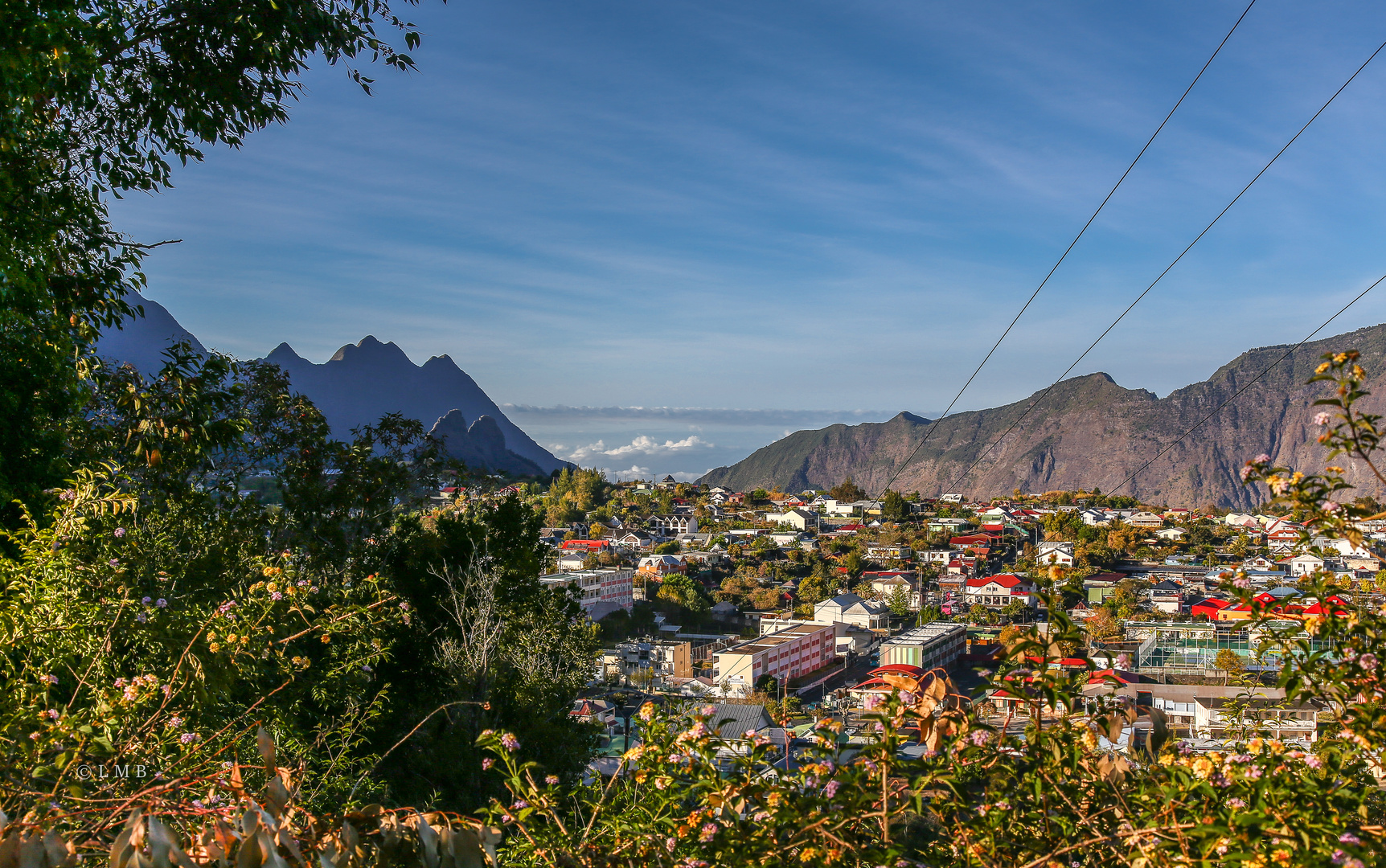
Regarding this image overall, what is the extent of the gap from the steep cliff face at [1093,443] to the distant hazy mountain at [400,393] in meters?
44.2

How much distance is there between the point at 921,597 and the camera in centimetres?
3312

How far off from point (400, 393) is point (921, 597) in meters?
29.8

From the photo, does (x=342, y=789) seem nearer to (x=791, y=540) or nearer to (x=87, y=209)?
(x=87, y=209)

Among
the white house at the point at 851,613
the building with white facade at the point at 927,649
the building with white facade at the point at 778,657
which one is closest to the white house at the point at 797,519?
the white house at the point at 851,613

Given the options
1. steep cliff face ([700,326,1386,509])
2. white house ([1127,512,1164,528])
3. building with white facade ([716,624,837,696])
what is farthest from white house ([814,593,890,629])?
steep cliff face ([700,326,1386,509])

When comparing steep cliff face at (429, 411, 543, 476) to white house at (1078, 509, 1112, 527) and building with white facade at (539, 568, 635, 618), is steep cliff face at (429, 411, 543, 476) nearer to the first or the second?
building with white facade at (539, 568, 635, 618)

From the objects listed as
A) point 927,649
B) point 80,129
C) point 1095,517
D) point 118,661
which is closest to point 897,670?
point 118,661

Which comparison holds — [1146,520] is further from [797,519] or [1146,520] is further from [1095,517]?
[797,519]

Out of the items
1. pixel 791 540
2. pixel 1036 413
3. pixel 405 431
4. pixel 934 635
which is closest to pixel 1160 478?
pixel 1036 413

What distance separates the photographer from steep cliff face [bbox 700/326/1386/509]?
248 ft

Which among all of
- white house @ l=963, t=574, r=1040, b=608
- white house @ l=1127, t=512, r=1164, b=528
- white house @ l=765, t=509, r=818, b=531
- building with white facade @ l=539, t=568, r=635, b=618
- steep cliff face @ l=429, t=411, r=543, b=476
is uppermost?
steep cliff face @ l=429, t=411, r=543, b=476

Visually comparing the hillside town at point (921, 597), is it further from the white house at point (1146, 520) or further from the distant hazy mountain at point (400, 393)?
the distant hazy mountain at point (400, 393)

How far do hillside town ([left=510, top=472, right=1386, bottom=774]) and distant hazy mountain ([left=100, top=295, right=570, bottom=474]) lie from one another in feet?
15.0

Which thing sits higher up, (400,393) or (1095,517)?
(400,393)
